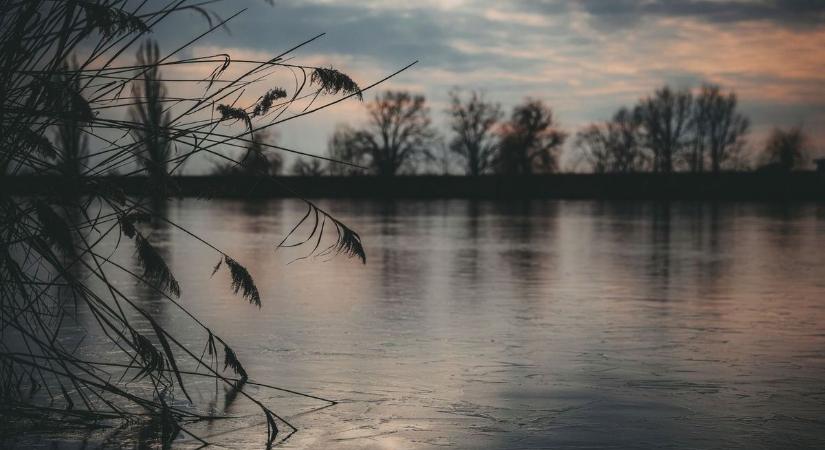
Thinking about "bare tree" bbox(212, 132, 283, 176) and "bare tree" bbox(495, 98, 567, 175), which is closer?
"bare tree" bbox(212, 132, 283, 176)

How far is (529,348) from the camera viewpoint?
8.09m

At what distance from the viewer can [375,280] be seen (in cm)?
1385

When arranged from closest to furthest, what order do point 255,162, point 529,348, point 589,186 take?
point 255,162 → point 529,348 → point 589,186

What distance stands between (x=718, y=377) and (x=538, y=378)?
1.20 meters

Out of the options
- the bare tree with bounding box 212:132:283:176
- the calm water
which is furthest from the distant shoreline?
the bare tree with bounding box 212:132:283:176

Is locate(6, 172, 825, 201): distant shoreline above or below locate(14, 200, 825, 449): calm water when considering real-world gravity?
above

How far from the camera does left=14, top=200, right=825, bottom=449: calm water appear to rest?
546 centimetres

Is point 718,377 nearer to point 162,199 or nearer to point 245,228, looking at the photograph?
point 162,199

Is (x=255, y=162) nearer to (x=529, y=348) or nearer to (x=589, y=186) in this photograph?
(x=529, y=348)

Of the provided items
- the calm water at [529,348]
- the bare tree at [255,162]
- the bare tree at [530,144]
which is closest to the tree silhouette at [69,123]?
the bare tree at [255,162]

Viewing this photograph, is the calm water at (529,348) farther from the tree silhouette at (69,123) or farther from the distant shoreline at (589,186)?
the distant shoreline at (589,186)

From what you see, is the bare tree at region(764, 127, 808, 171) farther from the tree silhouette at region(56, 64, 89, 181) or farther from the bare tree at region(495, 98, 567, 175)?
the tree silhouette at region(56, 64, 89, 181)

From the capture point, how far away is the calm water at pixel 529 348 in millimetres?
5457

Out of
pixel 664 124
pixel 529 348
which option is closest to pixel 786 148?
pixel 664 124
